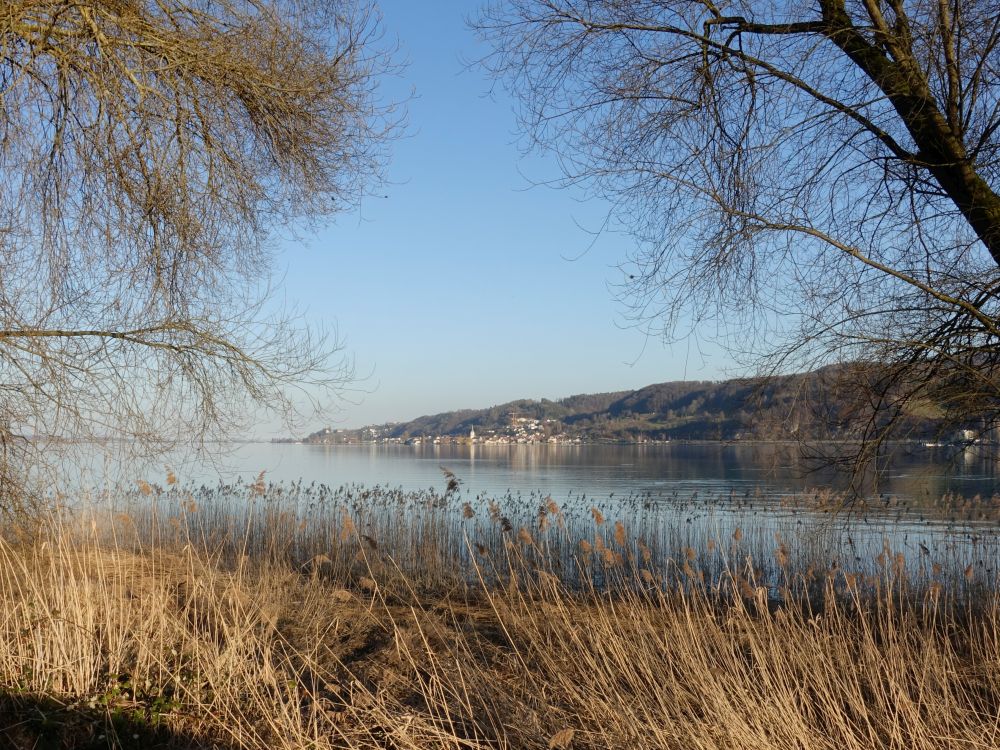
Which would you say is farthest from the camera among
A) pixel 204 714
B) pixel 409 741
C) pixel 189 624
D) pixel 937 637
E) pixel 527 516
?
pixel 527 516

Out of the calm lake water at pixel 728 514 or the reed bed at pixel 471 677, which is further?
the calm lake water at pixel 728 514

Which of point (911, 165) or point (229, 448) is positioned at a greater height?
point (911, 165)

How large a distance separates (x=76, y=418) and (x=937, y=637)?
20.4 ft

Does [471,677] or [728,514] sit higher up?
[471,677]

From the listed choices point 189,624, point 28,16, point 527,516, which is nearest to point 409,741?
point 189,624

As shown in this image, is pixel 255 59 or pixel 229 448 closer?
pixel 255 59

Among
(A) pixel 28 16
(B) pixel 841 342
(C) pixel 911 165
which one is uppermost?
(A) pixel 28 16

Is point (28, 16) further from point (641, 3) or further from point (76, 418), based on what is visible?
point (641, 3)

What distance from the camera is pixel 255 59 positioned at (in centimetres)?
548

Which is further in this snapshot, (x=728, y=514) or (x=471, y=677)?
(x=728, y=514)

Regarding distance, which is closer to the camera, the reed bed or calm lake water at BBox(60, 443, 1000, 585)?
the reed bed

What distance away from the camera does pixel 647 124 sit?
508 cm

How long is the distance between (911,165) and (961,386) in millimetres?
1342

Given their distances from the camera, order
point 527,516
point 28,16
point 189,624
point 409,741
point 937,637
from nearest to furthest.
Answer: point 409,741 → point 28,16 → point 189,624 → point 937,637 → point 527,516
